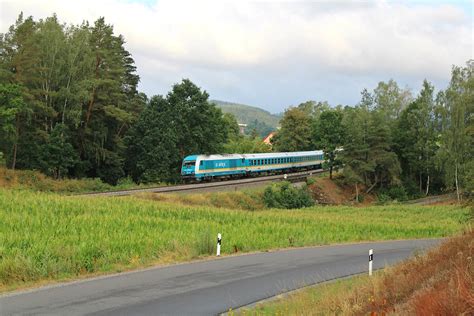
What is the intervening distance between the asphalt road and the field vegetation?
129 centimetres

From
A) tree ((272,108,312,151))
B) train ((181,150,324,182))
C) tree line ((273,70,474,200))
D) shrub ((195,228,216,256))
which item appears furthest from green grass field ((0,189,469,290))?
tree ((272,108,312,151))

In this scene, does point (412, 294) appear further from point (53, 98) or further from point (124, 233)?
point (53, 98)

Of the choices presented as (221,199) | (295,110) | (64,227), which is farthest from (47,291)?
(295,110)

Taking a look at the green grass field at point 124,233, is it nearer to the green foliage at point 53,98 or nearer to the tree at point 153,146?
the green foliage at point 53,98

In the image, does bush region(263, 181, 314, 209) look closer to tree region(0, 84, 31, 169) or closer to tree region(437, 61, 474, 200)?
tree region(437, 61, 474, 200)

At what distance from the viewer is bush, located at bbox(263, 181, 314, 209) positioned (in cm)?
5153

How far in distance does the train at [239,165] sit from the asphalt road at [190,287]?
112 ft

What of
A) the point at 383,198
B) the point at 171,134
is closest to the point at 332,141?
the point at 383,198

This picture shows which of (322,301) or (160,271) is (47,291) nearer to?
(160,271)

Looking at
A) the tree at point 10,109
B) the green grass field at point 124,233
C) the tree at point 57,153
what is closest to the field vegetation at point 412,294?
the green grass field at point 124,233

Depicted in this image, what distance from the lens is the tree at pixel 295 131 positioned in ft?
309

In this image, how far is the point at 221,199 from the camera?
44.7m

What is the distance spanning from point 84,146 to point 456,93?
4257 centimetres

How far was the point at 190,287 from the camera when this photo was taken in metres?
13.3
